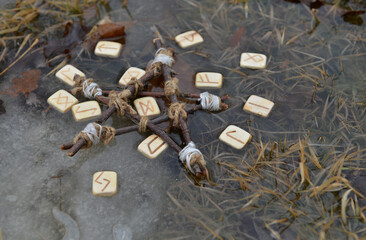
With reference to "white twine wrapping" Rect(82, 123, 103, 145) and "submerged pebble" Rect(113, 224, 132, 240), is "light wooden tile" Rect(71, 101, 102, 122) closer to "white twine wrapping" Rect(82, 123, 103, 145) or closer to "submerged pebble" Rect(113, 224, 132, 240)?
"white twine wrapping" Rect(82, 123, 103, 145)

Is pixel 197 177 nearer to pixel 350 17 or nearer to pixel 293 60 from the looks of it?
pixel 293 60

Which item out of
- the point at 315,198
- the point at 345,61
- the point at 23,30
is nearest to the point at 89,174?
the point at 315,198

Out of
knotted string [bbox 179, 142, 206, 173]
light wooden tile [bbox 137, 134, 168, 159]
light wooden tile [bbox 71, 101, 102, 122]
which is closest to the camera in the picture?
knotted string [bbox 179, 142, 206, 173]

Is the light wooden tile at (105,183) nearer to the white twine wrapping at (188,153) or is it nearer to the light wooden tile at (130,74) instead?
the white twine wrapping at (188,153)

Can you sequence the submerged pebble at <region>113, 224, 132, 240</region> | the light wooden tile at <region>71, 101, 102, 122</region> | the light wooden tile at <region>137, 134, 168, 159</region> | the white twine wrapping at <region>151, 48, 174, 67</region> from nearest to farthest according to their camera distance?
1. the submerged pebble at <region>113, 224, 132, 240</region>
2. the light wooden tile at <region>137, 134, 168, 159</region>
3. the light wooden tile at <region>71, 101, 102, 122</region>
4. the white twine wrapping at <region>151, 48, 174, 67</region>

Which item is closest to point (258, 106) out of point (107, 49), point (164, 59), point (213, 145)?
point (213, 145)

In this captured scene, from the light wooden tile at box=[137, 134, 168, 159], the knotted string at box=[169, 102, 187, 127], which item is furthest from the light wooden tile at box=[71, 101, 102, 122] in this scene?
the knotted string at box=[169, 102, 187, 127]
